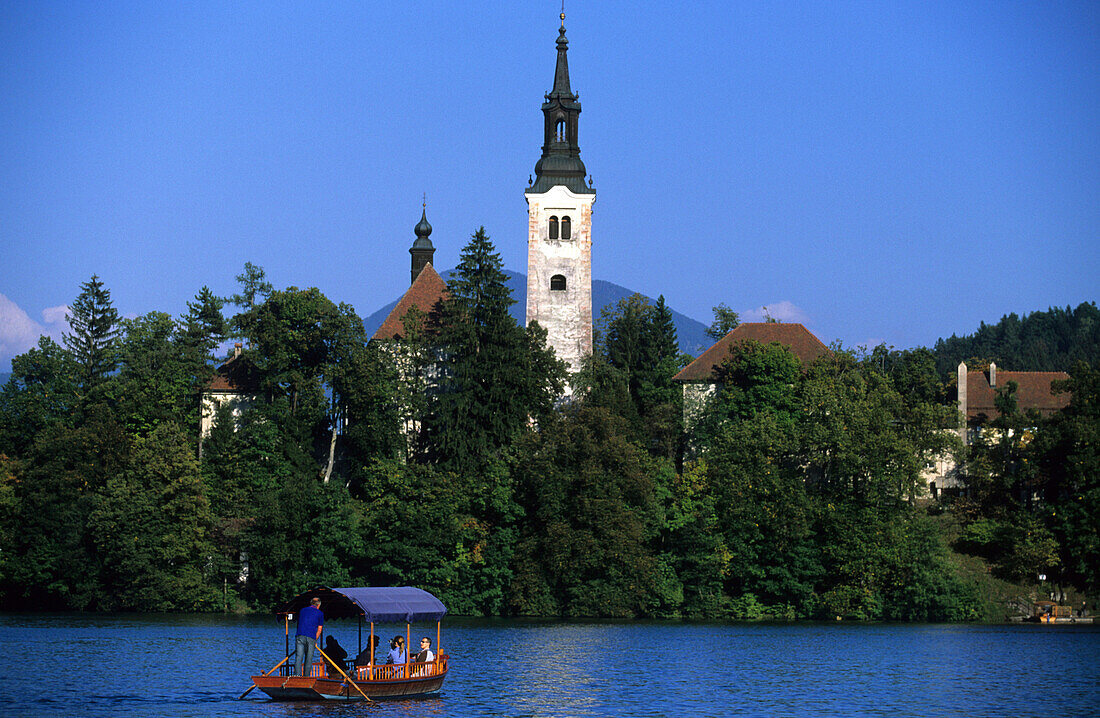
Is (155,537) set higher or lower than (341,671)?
higher

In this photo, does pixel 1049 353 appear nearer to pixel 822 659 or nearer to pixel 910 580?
pixel 910 580

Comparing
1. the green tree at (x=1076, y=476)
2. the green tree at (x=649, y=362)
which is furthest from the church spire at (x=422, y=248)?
the green tree at (x=1076, y=476)

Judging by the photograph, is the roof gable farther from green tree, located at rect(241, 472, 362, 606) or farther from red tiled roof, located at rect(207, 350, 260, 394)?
green tree, located at rect(241, 472, 362, 606)

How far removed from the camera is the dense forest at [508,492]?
2709 inches

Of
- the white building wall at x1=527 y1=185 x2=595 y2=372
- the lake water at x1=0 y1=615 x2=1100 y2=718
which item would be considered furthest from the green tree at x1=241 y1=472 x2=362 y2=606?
the white building wall at x1=527 y1=185 x2=595 y2=372

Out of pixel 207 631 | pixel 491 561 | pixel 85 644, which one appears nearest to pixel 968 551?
pixel 491 561

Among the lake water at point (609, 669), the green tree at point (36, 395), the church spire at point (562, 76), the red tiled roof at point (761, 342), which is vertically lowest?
the lake water at point (609, 669)

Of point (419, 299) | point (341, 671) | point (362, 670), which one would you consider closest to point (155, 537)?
point (419, 299)

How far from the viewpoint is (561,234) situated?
88.8 m

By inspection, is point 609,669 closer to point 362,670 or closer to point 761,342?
point 362,670

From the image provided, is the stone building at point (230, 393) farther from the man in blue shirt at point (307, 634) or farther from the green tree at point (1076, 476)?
the man in blue shirt at point (307, 634)

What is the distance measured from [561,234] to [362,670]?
5452cm

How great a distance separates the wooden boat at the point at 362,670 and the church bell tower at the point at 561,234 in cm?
4797

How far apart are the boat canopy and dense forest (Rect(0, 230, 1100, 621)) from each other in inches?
1108
